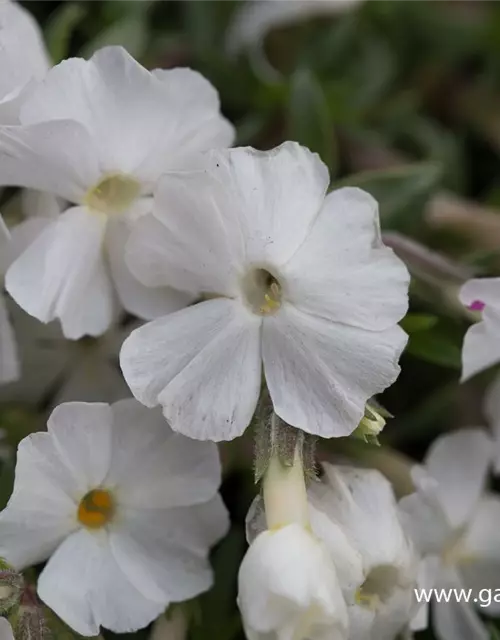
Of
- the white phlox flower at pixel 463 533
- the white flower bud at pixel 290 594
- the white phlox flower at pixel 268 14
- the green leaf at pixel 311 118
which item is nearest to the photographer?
the white flower bud at pixel 290 594

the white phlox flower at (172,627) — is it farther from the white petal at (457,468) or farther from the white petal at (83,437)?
the white petal at (457,468)

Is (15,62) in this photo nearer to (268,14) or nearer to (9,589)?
(9,589)

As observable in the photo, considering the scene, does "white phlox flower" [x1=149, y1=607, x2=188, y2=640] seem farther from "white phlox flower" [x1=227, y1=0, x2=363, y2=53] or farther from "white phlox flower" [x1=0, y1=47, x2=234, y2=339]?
"white phlox flower" [x1=227, y1=0, x2=363, y2=53]

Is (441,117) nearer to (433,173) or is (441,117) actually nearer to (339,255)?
(433,173)

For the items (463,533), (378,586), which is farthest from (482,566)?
(378,586)

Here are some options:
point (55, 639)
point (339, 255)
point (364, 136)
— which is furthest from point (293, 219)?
point (364, 136)

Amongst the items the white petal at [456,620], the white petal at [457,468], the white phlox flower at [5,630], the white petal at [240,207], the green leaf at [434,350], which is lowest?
the white petal at [456,620]

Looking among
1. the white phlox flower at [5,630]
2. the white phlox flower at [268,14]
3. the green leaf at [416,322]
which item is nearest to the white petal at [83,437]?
the white phlox flower at [5,630]

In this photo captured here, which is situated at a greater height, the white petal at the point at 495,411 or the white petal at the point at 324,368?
the white petal at the point at 324,368
